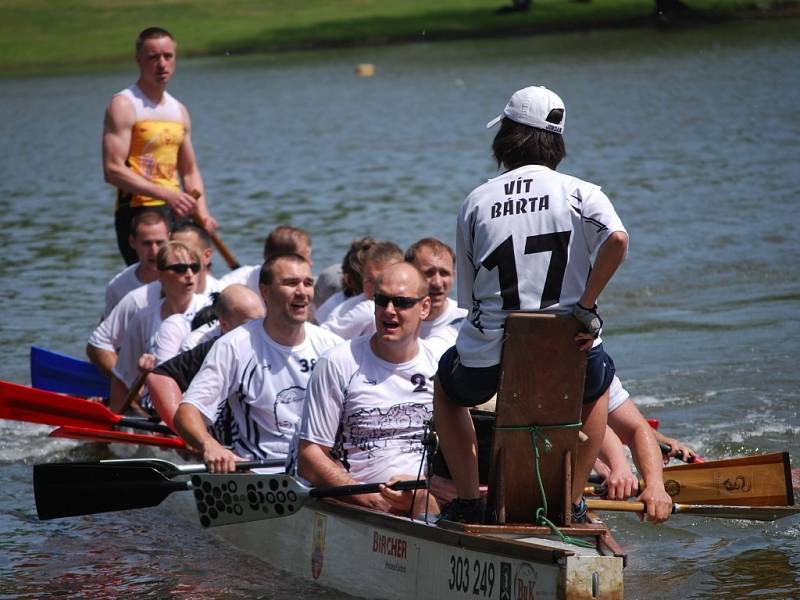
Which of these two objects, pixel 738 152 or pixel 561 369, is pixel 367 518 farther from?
pixel 738 152

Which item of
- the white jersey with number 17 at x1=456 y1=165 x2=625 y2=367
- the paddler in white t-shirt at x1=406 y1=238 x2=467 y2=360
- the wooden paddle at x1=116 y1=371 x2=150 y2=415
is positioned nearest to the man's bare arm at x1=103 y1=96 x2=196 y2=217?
the wooden paddle at x1=116 y1=371 x2=150 y2=415

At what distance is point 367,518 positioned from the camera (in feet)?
20.0

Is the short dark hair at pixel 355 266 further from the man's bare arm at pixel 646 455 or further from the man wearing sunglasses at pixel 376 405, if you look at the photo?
the man's bare arm at pixel 646 455

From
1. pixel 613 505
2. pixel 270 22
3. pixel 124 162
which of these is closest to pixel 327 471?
pixel 613 505

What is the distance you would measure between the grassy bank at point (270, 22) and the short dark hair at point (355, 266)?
3582 cm

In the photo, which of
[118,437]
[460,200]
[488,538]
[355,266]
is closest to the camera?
[488,538]

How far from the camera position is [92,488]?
730 centimetres

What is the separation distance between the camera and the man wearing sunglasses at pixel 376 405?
623 cm

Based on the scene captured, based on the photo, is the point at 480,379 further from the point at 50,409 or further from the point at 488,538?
the point at 50,409

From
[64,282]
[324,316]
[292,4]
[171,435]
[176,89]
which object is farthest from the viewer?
[292,4]

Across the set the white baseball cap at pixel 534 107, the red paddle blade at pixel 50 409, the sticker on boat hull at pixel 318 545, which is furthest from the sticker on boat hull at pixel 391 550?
the red paddle blade at pixel 50 409

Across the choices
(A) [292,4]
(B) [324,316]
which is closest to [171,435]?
(B) [324,316]

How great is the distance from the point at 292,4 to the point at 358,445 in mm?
51055

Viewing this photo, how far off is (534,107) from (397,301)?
130 cm
